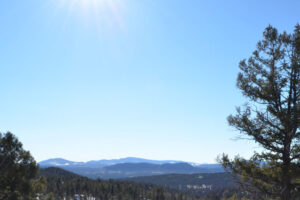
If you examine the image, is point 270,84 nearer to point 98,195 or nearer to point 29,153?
point 29,153

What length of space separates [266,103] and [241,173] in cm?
439

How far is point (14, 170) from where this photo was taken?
27.6m

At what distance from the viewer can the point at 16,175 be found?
2767 cm

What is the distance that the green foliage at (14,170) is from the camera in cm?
2687

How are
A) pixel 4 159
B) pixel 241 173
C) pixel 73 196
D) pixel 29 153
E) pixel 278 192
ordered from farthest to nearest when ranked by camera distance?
pixel 73 196, pixel 29 153, pixel 4 159, pixel 241 173, pixel 278 192

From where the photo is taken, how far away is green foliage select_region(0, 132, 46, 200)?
26.9 m

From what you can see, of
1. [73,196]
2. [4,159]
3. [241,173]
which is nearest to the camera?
[241,173]

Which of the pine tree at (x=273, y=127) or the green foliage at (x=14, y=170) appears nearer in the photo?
the pine tree at (x=273, y=127)

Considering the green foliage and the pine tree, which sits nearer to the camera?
the pine tree

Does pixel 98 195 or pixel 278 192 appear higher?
pixel 278 192

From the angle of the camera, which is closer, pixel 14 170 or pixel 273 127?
pixel 273 127

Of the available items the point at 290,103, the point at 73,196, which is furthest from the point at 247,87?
the point at 73,196

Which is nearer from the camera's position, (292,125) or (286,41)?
(292,125)

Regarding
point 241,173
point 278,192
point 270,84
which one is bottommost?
point 278,192
